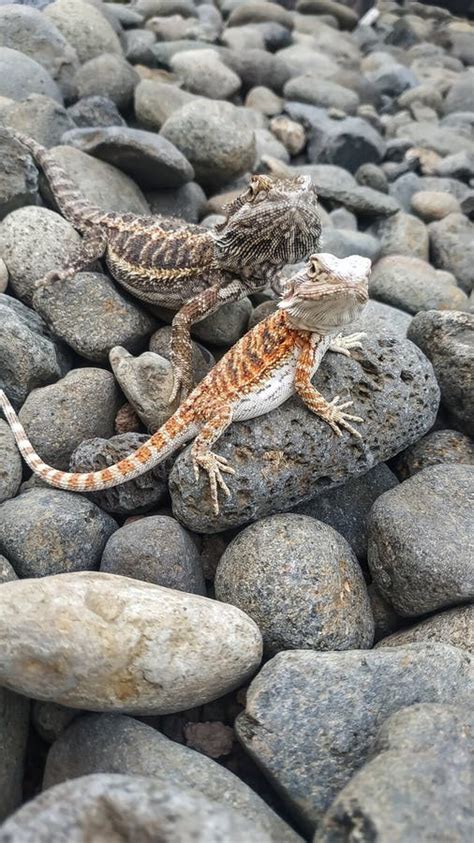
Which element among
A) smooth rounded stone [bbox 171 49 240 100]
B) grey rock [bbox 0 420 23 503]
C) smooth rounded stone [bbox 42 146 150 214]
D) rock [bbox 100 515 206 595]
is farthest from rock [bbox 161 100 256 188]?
rock [bbox 100 515 206 595]

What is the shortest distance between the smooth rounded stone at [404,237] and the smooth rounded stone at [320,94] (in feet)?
15.0

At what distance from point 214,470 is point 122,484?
76 centimetres

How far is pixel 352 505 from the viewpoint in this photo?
475 cm

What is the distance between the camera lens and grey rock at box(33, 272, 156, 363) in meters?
5.29

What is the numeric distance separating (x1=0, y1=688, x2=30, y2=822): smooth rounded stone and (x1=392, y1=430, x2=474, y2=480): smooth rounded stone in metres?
2.92

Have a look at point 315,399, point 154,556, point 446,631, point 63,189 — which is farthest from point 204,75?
point 446,631

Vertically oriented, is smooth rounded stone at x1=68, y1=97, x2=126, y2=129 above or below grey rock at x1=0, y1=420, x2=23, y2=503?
above

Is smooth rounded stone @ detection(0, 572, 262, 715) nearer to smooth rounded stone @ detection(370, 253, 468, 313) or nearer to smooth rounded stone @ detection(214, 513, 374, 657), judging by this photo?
smooth rounded stone @ detection(214, 513, 374, 657)

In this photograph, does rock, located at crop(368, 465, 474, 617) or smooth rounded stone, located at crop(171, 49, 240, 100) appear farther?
smooth rounded stone, located at crop(171, 49, 240, 100)

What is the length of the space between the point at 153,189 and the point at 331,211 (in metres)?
2.33

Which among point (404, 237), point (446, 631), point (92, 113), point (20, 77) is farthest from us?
point (404, 237)

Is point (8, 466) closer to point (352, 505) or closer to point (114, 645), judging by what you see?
point (114, 645)

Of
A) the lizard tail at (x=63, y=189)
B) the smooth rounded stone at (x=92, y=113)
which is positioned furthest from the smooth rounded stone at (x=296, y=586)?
the smooth rounded stone at (x=92, y=113)

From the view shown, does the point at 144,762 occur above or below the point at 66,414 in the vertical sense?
below
